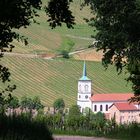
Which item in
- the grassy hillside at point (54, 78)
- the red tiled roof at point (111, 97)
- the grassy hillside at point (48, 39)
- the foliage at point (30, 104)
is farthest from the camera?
the grassy hillside at point (48, 39)

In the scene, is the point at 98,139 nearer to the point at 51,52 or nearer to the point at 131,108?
the point at 131,108

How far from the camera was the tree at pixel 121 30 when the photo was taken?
17.5 metres

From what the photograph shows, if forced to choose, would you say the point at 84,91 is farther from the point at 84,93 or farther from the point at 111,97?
the point at 111,97

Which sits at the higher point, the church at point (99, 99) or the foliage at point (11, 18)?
the church at point (99, 99)

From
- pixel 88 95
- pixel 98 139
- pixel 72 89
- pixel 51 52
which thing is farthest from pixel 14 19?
pixel 88 95

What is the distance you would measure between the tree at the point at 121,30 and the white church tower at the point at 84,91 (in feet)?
426

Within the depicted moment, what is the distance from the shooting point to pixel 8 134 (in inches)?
333

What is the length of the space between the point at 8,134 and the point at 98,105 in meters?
185

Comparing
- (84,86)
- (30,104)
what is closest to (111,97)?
(84,86)

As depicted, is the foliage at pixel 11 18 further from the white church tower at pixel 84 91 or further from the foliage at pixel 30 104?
the white church tower at pixel 84 91

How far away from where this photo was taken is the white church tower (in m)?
160

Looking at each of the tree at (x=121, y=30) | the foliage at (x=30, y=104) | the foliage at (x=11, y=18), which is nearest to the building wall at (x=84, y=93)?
the foliage at (x=30, y=104)

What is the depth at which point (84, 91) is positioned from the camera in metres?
180

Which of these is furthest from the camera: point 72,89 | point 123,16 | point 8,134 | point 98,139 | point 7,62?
point 72,89
